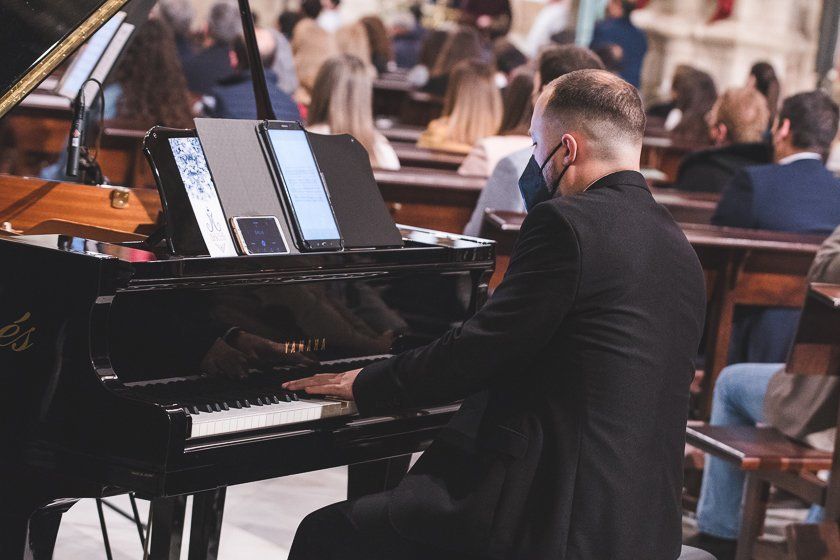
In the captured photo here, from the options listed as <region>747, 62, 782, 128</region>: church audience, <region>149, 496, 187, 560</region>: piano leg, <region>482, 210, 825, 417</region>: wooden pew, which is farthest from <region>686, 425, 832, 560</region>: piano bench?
<region>747, 62, 782, 128</region>: church audience

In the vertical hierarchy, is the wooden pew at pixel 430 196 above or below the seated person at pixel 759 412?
above

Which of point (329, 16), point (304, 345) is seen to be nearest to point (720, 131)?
point (304, 345)

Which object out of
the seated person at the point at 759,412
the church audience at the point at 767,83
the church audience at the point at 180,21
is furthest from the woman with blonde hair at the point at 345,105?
the church audience at the point at 180,21

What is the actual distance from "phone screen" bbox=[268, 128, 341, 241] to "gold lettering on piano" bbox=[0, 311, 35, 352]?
68 cm

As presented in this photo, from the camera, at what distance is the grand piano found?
2480mm

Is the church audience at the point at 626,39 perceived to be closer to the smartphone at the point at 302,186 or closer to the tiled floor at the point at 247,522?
the tiled floor at the point at 247,522

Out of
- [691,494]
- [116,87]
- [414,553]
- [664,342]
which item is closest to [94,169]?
[414,553]

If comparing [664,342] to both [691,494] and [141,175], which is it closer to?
[691,494]

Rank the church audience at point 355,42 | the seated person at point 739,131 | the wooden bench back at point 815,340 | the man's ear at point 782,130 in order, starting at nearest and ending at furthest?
the wooden bench back at point 815,340, the man's ear at point 782,130, the seated person at point 739,131, the church audience at point 355,42

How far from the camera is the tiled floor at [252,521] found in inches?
156

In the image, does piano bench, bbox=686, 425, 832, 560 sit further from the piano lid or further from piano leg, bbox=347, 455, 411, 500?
the piano lid

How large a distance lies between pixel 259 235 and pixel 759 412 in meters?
2.22

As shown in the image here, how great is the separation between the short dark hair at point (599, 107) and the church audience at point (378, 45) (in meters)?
10.2

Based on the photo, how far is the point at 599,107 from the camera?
94.3 inches
